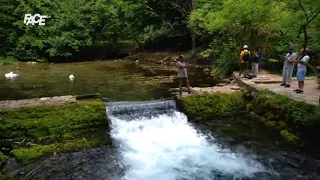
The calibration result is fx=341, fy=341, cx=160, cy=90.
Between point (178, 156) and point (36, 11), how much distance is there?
26.3 m

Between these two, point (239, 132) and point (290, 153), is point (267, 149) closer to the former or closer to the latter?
point (290, 153)

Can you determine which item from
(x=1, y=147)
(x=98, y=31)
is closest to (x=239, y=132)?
(x=1, y=147)

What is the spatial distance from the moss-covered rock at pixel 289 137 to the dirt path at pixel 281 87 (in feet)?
3.95

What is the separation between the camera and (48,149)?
9602 mm

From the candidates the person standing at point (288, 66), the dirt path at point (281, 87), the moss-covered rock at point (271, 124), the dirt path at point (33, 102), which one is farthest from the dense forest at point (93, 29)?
the dirt path at point (33, 102)

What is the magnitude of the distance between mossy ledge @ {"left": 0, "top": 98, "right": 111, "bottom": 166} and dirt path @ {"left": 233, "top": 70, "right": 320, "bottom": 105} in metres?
6.36

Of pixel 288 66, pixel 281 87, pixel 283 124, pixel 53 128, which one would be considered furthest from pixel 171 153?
pixel 288 66

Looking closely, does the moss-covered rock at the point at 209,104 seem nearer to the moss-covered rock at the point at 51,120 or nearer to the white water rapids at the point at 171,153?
the white water rapids at the point at 171,153

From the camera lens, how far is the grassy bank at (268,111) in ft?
34.3

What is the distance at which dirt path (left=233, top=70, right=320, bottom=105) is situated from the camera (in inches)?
455

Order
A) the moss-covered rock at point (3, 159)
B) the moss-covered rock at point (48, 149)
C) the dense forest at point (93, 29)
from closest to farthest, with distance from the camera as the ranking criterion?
the moss-covered rock at point (3, 159) → the moss-covered rock at point (48, 149) → the dense forest at point (93, 29)

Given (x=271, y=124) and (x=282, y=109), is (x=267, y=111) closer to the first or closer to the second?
(x=271, y=124)

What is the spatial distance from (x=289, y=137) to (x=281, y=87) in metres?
3.25

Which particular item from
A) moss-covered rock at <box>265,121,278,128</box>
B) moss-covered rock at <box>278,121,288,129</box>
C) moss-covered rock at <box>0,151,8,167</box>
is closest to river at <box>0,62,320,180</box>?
moss-covered rock at <box>0,151,8,167</box>
